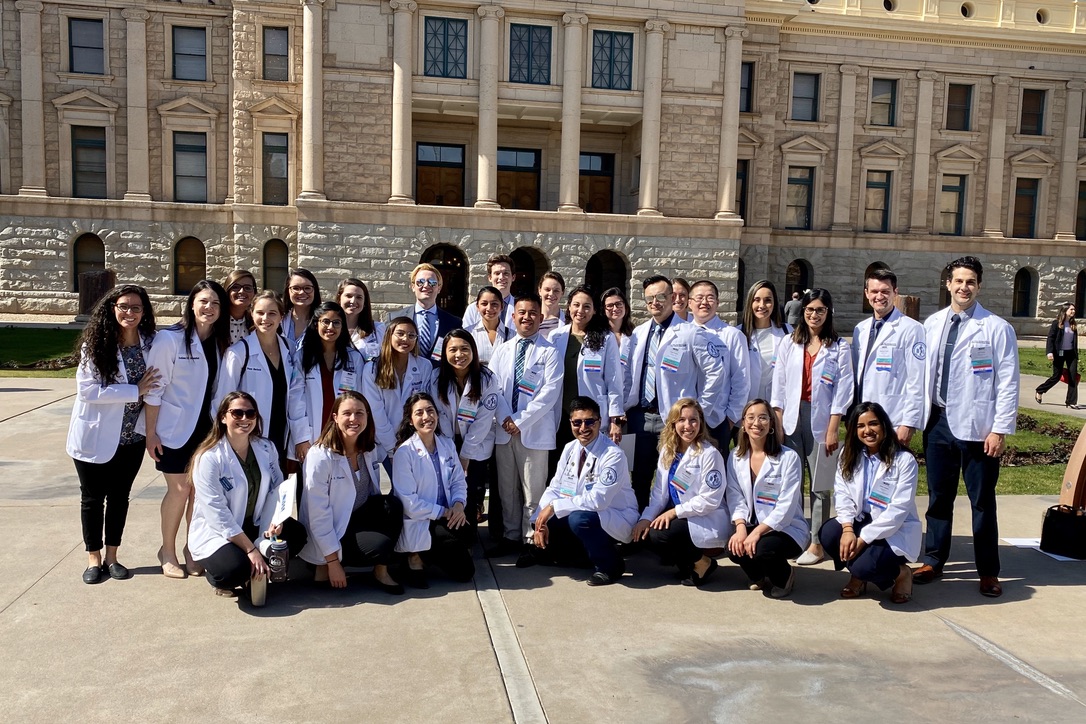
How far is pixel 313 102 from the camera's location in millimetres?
27422

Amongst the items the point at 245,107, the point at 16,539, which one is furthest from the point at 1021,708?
the point at 245,107

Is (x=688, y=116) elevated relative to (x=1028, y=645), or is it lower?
elevated

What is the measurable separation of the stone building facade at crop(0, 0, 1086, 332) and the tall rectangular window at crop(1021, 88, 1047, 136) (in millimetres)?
5044

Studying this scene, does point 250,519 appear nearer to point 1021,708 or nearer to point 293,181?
point 1021,708

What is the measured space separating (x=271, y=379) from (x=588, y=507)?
97.6 inches

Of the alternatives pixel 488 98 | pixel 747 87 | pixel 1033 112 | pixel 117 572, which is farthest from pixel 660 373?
pixel 1033 112

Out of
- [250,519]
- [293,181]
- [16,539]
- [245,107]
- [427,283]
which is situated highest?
[245,107]

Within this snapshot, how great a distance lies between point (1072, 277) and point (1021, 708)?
37.5 meters

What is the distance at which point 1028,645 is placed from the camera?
16.7 feet

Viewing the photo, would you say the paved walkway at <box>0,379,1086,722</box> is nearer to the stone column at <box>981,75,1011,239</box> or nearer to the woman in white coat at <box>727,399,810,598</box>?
the woman in white coat at <box>727,399,810,598</box>

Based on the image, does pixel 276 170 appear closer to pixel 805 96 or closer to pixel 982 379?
pixel 805 96

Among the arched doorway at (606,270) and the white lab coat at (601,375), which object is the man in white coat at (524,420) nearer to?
the white lab coat at (601,375)

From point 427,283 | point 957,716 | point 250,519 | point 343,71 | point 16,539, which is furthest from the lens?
point 343,71

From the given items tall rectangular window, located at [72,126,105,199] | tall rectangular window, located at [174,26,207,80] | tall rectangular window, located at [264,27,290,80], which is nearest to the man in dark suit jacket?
tall rectangular window, located at [264,27,290,80]
